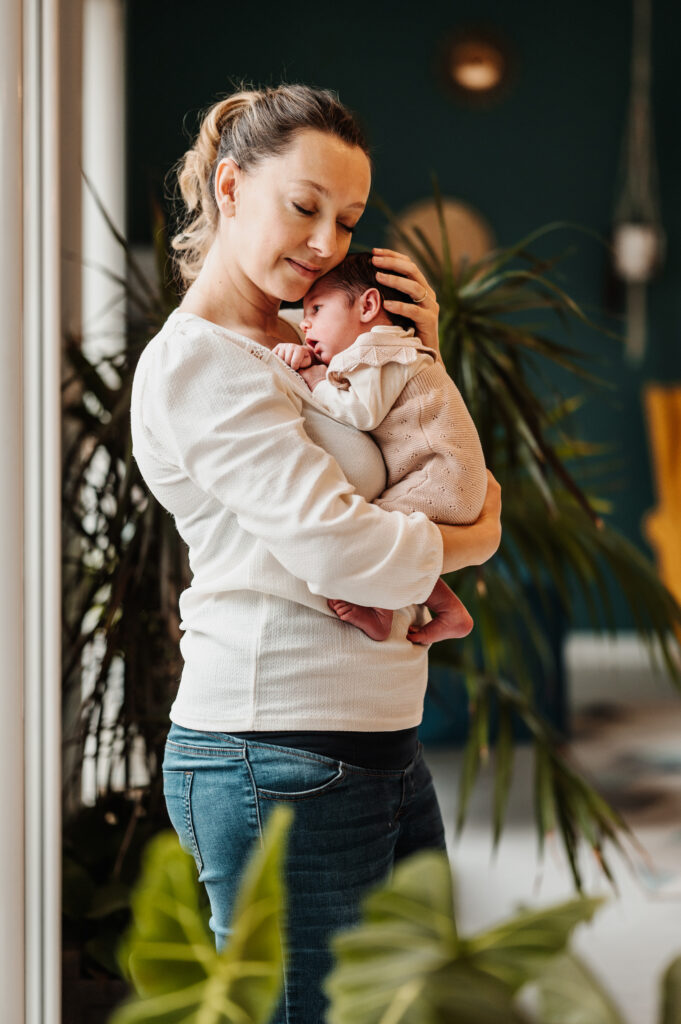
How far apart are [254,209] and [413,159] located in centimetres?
420

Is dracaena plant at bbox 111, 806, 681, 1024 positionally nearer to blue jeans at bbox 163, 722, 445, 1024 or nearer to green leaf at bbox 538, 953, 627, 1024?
green leaf at bbox 538, 953, 627, 1024

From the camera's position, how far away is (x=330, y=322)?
103 cm

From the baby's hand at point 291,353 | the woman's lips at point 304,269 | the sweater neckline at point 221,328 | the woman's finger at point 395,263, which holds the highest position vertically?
the woman's finger at point 395,263

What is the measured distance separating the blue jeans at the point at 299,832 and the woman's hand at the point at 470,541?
0.21 m

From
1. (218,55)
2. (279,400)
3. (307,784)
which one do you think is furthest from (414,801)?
(218,55)

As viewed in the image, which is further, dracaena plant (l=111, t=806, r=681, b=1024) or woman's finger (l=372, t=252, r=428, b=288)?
woman's finger (l=372, t=252, r=428, b=288)

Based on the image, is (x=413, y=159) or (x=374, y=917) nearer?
(x=374, y=917)

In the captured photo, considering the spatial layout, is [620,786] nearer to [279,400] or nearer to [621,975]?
[621,975]

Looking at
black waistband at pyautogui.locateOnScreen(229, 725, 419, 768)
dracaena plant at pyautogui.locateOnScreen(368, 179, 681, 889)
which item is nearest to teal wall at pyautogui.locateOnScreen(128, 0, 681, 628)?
dracaena plant at pyautogui.locateOnScreen(368, 179, 681, 889)

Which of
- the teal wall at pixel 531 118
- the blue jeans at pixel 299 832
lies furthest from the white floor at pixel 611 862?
the teal wall at pixel 531 118

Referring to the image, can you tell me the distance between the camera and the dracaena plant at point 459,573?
4.90ft

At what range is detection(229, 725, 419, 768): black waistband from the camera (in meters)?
0.92

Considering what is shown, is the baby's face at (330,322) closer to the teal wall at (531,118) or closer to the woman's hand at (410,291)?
the woman's hand at (410,291)

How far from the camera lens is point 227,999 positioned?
0.35 meters
